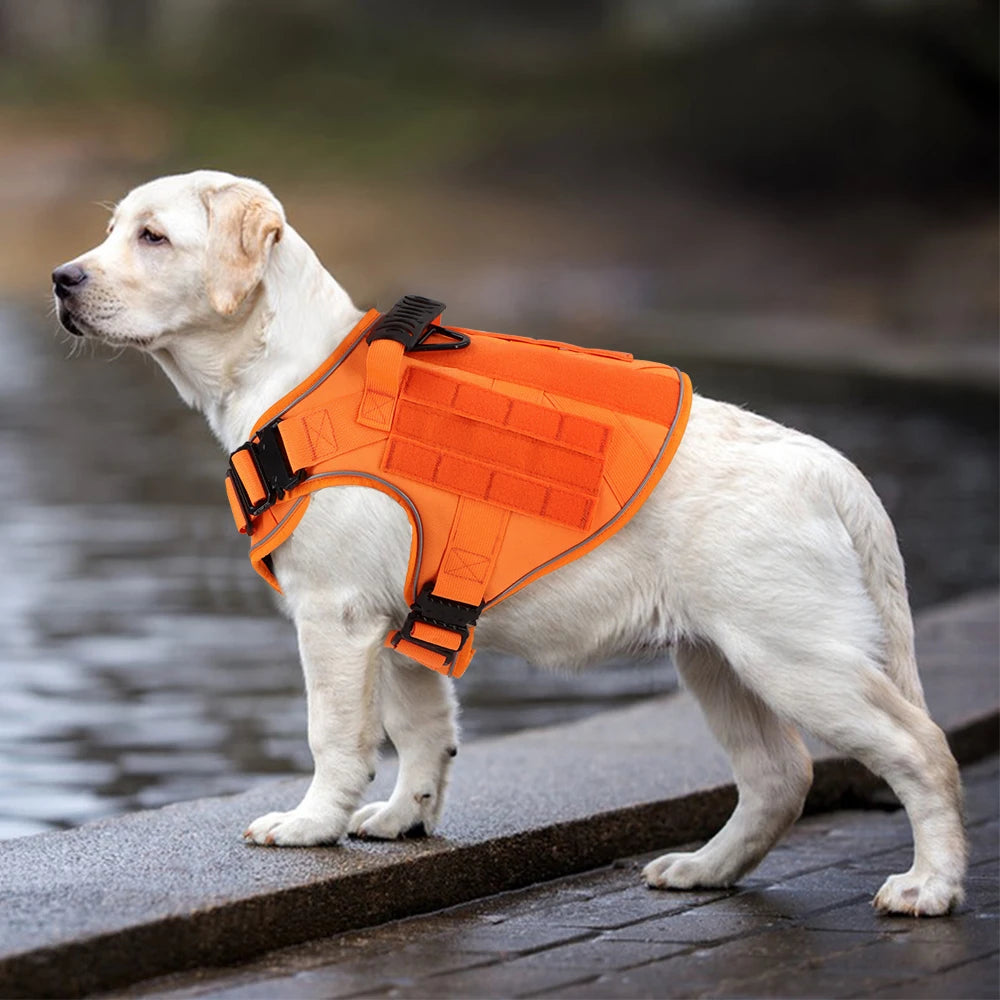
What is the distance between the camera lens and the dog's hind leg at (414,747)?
596cm

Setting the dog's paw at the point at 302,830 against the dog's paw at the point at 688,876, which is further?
the dog's paw at the point at 688,876

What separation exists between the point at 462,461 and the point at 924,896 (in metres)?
1.80

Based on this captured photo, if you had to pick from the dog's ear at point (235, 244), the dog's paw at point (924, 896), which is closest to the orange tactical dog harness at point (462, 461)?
the dog's ear at point (235, 244)

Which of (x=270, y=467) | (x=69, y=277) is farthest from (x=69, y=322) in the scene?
(x=270, y=467)

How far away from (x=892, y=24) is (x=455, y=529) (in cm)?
5688

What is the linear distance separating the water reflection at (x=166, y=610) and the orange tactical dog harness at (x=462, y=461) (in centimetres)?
224

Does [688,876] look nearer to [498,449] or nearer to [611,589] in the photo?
[611,589]

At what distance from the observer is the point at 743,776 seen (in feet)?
19.5

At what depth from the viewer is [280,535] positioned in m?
5.56

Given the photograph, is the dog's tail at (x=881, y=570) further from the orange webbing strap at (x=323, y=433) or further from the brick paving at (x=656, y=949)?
the orange webbing strap at (x=323, y=433)

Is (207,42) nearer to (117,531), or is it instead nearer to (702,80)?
(702,80)

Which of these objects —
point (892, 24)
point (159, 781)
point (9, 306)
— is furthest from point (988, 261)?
point (159, 781)

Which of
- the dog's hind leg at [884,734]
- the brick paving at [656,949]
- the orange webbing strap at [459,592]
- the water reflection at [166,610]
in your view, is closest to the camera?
the brick paving at [656,949]

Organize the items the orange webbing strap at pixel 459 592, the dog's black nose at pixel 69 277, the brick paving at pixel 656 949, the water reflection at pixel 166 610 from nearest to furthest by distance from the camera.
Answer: the brick paving at pixel 656 949 < the orange webbing strap at pixel 459 592 < the dog's black nose at pixel 69 277 < the water reflection at pixel 166 610
